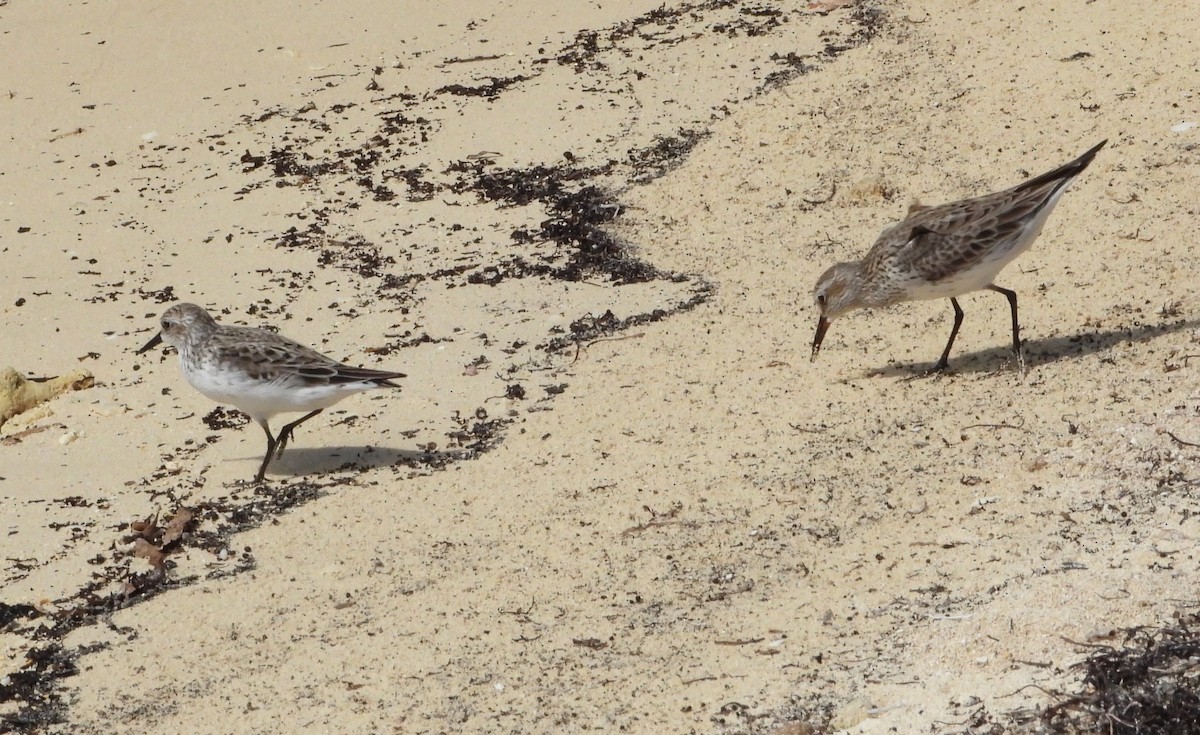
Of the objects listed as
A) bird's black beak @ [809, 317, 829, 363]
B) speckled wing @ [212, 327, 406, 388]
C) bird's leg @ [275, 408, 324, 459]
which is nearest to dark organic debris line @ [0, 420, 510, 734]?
bird's leg @ [275, 408, 324, 459]

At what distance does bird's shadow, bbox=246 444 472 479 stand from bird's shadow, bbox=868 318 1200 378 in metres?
2.60

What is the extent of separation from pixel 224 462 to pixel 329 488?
839 mm

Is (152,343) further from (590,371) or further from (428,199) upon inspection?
(428,199)

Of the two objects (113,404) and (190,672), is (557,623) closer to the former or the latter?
(190,672)

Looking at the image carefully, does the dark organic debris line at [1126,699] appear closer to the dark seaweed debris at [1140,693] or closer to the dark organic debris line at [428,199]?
the dark seaweed debris at [1140,693]

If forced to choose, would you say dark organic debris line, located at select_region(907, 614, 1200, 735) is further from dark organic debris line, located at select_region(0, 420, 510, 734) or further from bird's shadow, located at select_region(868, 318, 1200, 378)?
dark organic debris line, located at select_region(0, 420, 510, 734)

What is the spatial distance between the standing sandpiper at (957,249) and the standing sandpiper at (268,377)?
112 inches

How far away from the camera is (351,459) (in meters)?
8.41

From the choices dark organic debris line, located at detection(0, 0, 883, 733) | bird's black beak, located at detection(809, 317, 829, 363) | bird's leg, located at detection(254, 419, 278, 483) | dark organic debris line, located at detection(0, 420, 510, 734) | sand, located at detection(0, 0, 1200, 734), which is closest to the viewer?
sand, located at detection(0, 0, 1200, 734)

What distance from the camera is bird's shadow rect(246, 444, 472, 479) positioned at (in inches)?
324

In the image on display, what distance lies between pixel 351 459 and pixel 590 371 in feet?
5.23

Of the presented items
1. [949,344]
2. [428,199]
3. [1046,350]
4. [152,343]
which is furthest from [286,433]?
[1046,350]

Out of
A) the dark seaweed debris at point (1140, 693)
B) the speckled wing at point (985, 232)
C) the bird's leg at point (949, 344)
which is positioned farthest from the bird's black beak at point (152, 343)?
the dark seaweed debris at point (1140, 693)

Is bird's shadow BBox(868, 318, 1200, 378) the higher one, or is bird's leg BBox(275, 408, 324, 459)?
bird's shadow BBox(868, 318, 1200, 378)
